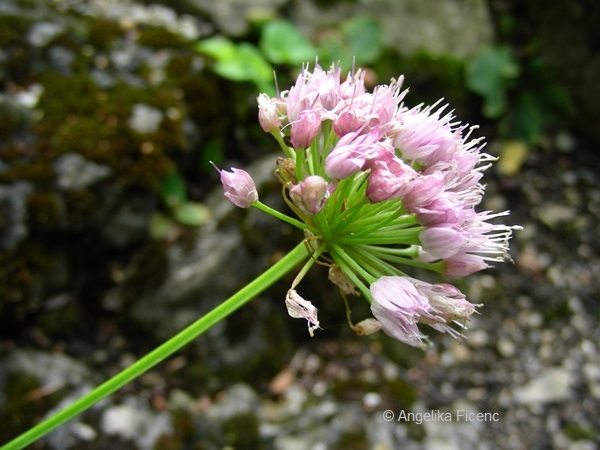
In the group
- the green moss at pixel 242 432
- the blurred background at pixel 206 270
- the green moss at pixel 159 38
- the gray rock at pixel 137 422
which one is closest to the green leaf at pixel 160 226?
the blurred background at pixel 206 270

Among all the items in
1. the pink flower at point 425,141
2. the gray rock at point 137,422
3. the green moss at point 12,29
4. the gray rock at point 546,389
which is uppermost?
the pink flower at point 425,141

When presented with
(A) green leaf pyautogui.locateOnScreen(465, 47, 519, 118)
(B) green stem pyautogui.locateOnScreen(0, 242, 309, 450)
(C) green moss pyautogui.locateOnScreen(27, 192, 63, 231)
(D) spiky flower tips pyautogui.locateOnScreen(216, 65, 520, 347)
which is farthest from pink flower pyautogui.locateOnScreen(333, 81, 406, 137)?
(A) green leaf pyautogui.locateOnScreen(465, 47, 519, 118)

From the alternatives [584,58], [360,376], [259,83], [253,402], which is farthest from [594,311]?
[259,83]

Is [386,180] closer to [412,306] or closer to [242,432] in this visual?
[412,306]

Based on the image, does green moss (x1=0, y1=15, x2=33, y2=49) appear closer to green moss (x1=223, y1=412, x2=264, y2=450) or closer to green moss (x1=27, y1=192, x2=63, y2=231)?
green moss (x1=27, y1=192, x2=63, y2=231)

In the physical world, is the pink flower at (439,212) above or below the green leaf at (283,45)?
above

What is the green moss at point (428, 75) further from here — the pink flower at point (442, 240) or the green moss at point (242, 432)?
the pink flower at point (442, 240)

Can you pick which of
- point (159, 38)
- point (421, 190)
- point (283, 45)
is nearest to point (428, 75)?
point (283, 45)

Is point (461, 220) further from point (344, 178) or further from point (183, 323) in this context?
point (183, 323)
